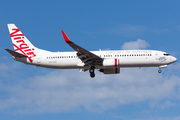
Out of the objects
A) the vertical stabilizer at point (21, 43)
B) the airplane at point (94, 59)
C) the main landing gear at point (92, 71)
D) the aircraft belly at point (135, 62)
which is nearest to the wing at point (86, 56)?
the airplane at point (94, 59)

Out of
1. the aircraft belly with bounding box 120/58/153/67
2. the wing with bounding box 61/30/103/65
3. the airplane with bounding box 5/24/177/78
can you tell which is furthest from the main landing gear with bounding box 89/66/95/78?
the aircraft belly with bounding box 120/58/153/67

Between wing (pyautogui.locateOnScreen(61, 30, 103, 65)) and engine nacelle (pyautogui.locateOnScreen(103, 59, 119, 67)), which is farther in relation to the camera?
engine nacelle (pyautogui.locateOnScreen(103, 59, 119, 67))

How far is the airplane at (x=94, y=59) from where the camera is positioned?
61.6 meters

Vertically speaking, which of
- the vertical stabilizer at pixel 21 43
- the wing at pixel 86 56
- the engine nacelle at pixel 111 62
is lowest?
the engine nacelle at pixel 111 62

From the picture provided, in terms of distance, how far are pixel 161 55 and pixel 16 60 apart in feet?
89.8

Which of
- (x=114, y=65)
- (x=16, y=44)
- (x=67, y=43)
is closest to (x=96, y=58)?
(x=114, y=65)

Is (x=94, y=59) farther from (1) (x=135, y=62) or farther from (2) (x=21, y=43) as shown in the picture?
(2) (x=21, y=43)

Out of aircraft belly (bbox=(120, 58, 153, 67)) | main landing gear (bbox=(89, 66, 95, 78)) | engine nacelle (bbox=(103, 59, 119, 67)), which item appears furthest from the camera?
main landing gear (bbox=(89, 66, 95, 78))

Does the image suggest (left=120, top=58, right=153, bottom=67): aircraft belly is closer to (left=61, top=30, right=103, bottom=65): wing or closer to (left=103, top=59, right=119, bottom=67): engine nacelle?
(left=103, top=59, right=119, bottom=67): engine nacelle

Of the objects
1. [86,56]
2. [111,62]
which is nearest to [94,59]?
[86,56]

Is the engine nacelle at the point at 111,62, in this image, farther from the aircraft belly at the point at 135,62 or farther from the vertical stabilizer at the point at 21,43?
the vertical stabilizer at the point at 21,43

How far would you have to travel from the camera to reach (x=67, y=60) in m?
62.9

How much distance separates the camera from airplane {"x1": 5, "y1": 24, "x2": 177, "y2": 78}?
6156 cm

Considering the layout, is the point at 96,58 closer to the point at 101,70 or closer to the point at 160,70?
the point at 101,70
